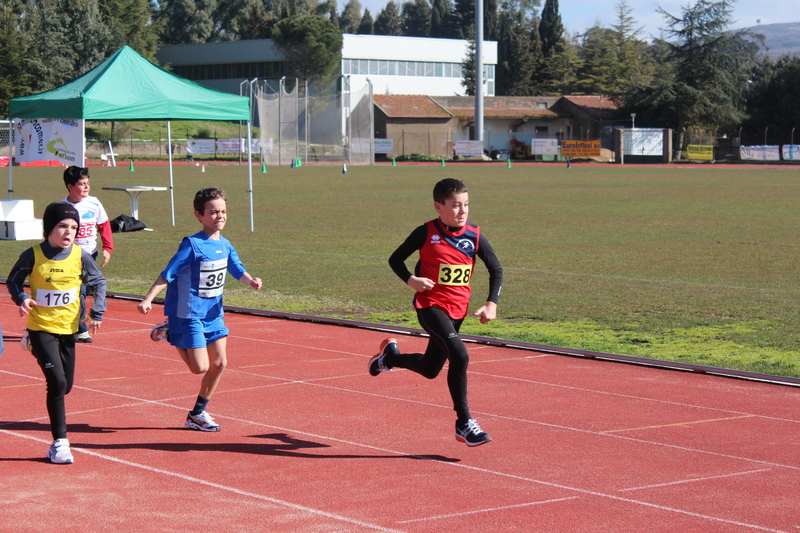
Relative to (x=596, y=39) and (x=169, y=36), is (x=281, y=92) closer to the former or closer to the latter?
(x=169, y=36)

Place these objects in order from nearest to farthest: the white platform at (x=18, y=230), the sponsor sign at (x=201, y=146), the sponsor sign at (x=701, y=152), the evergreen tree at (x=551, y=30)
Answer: the white platform at (x=18, y=230) → the sponsor sign at (x=201, y=146) → the sponsor sign at (x=701, y=152) → the evergreen tree at (x=551, y=30)

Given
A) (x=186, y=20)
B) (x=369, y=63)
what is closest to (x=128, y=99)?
(x=369, y=63)

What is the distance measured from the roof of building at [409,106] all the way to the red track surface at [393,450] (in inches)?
3164

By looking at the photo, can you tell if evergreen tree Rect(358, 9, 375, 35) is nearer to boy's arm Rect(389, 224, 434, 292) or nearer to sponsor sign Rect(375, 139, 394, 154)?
sponsor sign Rect(375, 139, 394, 154)

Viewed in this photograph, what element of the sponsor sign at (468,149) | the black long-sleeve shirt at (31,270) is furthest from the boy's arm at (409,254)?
the sponsor sign at (468,149)

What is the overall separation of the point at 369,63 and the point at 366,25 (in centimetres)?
8266

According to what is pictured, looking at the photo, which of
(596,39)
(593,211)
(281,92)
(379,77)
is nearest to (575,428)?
(593,211)

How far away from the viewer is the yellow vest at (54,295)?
230 inches

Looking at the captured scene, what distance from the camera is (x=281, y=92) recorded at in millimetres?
57156

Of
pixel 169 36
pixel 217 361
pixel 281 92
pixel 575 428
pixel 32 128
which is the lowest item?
pixel 575 428

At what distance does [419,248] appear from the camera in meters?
6.35

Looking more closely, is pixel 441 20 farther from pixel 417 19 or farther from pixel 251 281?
pixel 251 281

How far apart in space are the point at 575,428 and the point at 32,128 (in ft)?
52.1

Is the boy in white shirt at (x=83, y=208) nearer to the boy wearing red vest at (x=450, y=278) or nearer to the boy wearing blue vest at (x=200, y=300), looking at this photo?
the boy wearing blue vest at (x=200, y=300)
